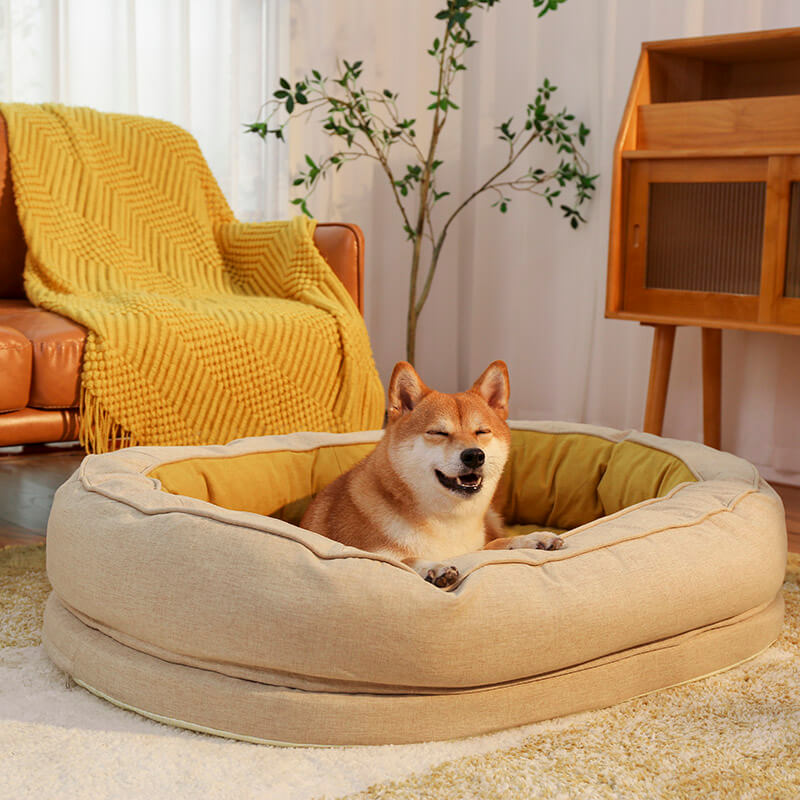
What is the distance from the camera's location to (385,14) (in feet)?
13.5

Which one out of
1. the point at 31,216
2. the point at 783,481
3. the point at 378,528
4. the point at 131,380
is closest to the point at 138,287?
the point at 31,216

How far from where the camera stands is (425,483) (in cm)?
179

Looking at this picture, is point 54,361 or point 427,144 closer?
point 54,361

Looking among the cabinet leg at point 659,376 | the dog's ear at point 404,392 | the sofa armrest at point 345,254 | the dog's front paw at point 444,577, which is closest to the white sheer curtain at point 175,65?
the sofa armrest at point 345,254

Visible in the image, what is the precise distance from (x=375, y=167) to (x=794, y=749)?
10.5ft

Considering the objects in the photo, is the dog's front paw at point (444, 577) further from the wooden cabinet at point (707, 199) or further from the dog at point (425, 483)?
the wooden cabinet at point (707, 199)

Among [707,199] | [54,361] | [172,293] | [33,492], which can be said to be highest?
[707,199]

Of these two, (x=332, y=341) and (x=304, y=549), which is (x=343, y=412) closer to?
(x=332, y=341)

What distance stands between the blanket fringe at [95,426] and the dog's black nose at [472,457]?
91 centimetres

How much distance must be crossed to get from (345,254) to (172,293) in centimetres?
49

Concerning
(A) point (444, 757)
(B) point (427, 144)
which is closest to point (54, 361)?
(A) point (444, 757)

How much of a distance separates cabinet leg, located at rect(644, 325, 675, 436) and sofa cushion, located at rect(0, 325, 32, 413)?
5.73 feet

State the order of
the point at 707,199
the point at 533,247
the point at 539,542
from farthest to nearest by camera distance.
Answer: the point at 533,247 → the point at 707,199 → the point at 539,542

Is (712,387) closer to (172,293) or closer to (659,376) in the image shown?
(659,376)
